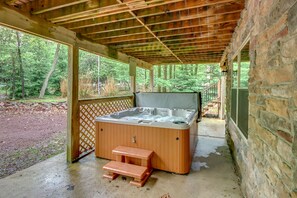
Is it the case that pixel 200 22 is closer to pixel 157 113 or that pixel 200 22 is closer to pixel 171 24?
pixel 171 24

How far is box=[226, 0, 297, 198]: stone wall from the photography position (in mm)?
927

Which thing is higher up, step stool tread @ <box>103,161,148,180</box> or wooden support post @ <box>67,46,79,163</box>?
wooden support post @ <box>67,46,79,163</box>

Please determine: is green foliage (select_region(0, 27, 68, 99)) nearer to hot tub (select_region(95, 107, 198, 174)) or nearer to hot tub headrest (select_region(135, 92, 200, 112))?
hot tub headrest (select_region(135, 92, 200, 112))

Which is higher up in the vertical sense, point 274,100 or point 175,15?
point 175,15

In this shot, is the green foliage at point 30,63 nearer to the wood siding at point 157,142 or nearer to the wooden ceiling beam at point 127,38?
the wooden ceiling beam at point 127,38

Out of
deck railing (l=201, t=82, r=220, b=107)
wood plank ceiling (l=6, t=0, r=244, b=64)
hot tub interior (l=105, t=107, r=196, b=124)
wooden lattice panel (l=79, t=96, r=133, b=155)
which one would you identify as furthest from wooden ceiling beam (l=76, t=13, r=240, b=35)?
deck railing (l=201, t=82, r=220, b=107)

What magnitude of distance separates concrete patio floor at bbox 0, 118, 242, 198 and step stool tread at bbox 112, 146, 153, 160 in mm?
365

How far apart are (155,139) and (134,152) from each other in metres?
0.44

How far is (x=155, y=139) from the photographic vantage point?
3084 millimetres

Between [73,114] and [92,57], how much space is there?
9138 millimetres

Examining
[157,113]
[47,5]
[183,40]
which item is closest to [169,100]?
[157,113]

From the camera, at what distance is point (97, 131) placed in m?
3.57

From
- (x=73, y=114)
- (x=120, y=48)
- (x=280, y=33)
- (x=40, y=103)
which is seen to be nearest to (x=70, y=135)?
(x=73, y=114)

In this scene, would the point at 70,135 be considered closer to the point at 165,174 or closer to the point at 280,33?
the point at 165,174
